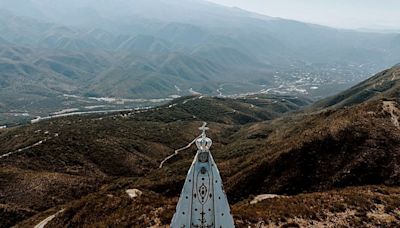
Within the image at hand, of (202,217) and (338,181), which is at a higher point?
(202,217)

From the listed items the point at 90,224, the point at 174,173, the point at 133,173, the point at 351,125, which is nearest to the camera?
the point at 90,224

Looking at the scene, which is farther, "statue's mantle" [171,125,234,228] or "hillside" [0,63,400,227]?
"hillside" [0,63,400,227]

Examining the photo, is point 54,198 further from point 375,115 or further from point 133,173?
point 375,115

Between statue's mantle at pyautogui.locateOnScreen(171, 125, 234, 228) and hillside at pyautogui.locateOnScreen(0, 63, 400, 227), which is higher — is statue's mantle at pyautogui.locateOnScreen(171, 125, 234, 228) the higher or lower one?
the higher one

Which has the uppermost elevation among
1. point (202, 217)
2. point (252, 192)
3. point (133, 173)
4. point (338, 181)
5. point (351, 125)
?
point (202, 217)

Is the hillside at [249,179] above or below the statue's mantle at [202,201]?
below

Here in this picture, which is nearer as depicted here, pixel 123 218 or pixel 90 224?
pixel 123 218

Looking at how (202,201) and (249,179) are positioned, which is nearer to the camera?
(202,201)

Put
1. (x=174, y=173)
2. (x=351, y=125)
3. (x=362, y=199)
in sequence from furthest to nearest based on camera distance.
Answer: (x=174, y=173) → (x=351, y=125) → (x=362, y=199)

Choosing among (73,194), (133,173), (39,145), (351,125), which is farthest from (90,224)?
(39,145)

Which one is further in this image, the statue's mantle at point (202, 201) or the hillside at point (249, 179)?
the hillside at point (249, 179)

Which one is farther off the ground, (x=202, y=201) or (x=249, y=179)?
(x=202, y=201)
